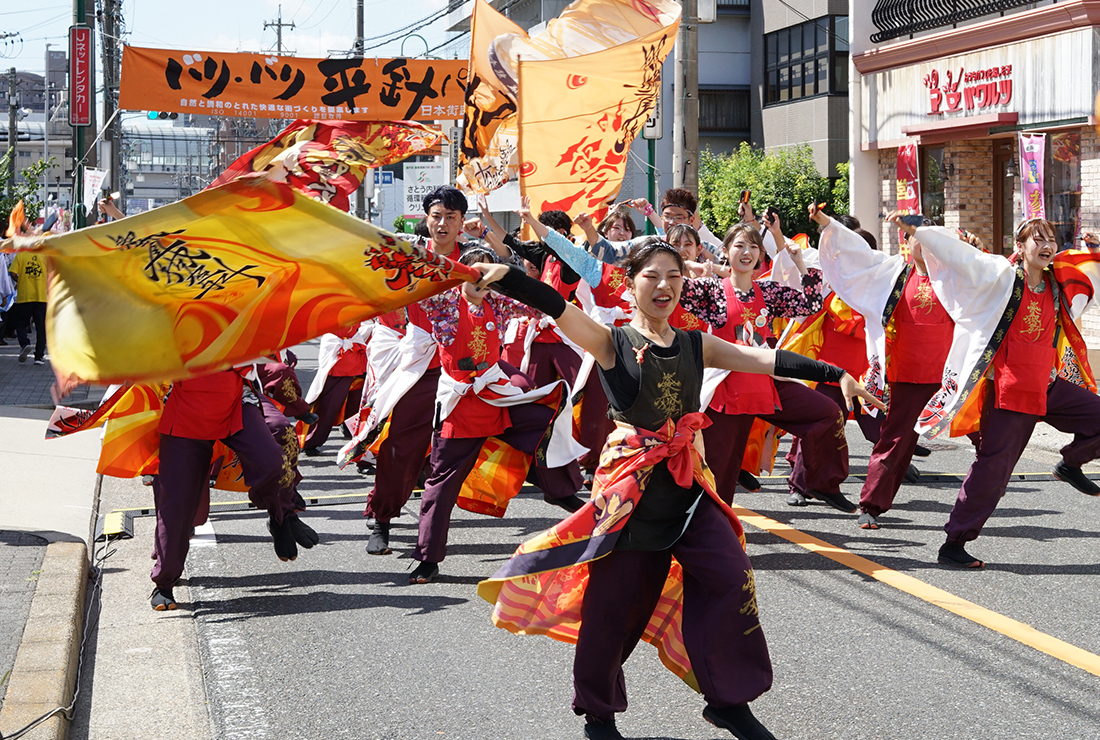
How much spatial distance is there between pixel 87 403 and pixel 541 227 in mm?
8832

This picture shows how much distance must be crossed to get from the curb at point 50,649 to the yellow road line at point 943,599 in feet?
12.3

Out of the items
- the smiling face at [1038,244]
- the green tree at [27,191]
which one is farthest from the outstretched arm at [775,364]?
the green tree at [27,191]

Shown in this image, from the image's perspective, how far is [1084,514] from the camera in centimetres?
783

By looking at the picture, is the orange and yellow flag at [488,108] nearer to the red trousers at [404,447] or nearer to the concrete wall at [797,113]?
the red trousers at [404,447]

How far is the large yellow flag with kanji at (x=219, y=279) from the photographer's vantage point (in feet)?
12.5

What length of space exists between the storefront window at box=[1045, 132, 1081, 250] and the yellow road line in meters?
10.3

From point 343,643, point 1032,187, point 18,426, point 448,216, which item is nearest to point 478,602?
point 343,643

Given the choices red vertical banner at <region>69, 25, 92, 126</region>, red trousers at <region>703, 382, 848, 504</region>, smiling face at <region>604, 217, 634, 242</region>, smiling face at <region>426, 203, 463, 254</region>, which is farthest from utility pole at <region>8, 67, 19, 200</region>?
red trousers at <region>703, 382, 848, 504</region>

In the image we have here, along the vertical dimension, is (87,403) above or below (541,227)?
below

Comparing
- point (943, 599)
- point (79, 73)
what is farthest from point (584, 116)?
point (79, 73)

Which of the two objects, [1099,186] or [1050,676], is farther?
[1099,186]

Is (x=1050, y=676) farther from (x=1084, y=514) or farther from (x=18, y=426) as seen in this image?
(x=18, y=426)

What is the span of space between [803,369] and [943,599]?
2.17 meters

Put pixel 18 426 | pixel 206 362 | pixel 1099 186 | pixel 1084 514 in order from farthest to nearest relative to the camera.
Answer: pixel 1099 186, pixel 18 426, pixel 1084 514, pixel 206 362
